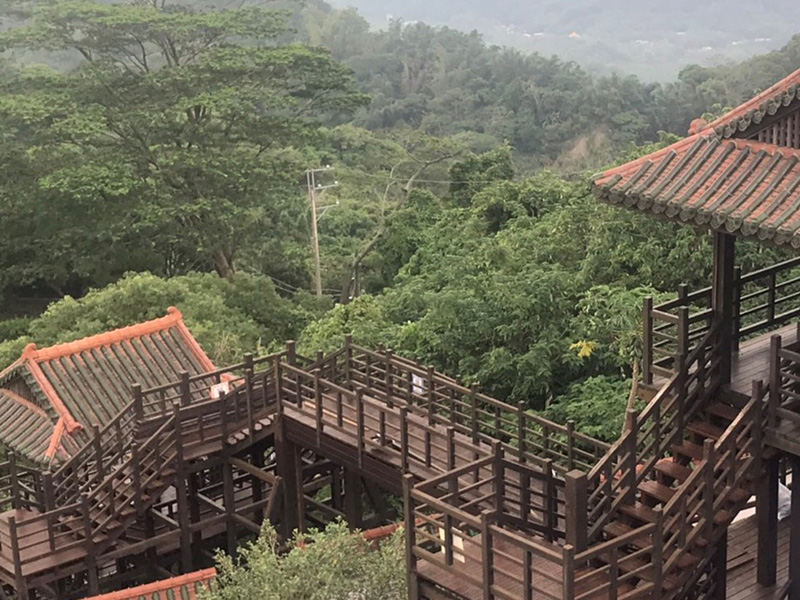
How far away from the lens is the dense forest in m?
18.0

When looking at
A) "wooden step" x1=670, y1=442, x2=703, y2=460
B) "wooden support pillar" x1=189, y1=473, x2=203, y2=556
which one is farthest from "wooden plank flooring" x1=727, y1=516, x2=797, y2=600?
"wooden support pillar" x1=189, y1=473, x2=203, y2=556

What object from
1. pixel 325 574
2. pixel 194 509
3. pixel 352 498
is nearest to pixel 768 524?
pixel 325 574

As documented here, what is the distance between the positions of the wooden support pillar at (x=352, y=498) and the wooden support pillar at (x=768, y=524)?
5722 millimetres

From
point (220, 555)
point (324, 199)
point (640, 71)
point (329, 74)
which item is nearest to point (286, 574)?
point (220, 555)

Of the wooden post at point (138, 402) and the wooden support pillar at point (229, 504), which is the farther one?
the wooden support pillar at point (229, 504)

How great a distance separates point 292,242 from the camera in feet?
124

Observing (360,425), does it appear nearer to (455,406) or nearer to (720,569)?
(455,406)

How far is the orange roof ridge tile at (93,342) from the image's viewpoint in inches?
659

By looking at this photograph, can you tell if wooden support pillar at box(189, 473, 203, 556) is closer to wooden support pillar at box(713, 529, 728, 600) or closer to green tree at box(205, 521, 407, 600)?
green tree at box(205, 521, 407, 600)

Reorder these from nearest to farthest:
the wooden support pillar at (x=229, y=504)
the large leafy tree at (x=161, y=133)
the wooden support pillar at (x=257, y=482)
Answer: the wooden support pillar at (x=229, y=504)
the wooden support pillar at (x=257, y=482)
the large leafy tree at (x=161, y=133)

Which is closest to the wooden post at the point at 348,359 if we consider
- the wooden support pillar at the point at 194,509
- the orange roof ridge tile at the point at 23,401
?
the wooden support pillar at the point at 194,509

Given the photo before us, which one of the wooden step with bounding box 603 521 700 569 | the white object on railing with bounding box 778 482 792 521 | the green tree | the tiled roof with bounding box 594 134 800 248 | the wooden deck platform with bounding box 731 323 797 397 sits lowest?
the white object on railing with bounding box 778 482 792 521

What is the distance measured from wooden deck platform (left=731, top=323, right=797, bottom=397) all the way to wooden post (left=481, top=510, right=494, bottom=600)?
2579mm

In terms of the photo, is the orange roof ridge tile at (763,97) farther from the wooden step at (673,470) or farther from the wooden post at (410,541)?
the wooden post at (410,541)
